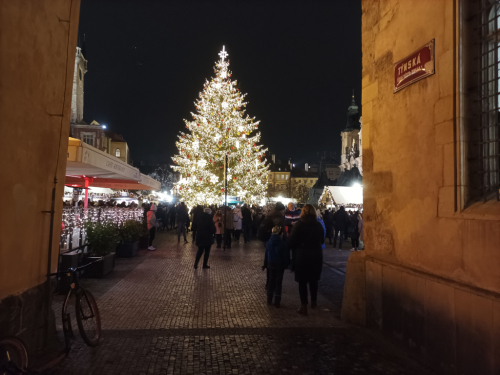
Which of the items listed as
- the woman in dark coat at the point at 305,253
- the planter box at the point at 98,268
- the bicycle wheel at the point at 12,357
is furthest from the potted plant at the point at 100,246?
the bicycle wheel at the point at 12,357

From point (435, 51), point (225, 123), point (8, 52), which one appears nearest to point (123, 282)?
point (8, 52)

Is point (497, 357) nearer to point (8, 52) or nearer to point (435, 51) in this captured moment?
point (435, 51)

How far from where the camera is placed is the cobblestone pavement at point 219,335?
442 centimetres

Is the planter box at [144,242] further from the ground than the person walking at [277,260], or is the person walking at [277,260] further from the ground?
the person walking at [277,260]

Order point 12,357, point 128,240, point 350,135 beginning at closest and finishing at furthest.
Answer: point 12,357 < point 128,240 < point 350,135

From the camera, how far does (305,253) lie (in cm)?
654

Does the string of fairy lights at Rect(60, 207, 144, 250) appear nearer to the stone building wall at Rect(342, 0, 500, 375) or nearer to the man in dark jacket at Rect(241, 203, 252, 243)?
A: the stone building wall at Rect(342, 0, 500, 375)

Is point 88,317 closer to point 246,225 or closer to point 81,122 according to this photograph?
point 246,225

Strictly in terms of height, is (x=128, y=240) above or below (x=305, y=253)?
below

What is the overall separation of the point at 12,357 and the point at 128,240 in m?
9.41

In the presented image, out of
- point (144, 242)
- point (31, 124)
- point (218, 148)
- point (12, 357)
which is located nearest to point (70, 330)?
point (12, 357)

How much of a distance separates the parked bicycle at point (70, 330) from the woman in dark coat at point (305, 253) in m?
3.16

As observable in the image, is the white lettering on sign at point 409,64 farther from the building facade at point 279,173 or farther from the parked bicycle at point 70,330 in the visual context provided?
the building facade at point 279,173

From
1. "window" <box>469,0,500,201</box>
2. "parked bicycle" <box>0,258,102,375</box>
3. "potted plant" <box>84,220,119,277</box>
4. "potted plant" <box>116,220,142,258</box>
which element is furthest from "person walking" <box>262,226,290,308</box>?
"potted plant" <box>116,220,142,258</box>
